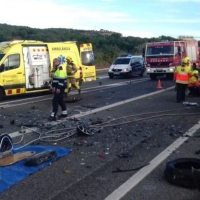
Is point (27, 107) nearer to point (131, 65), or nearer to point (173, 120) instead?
point (173, 120)

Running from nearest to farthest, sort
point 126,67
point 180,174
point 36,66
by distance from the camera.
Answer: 1. point 180,174
2. point 36,66
3. point 126,67

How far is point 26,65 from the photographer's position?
17.7 metres

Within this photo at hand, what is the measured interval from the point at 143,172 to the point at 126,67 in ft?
81.0

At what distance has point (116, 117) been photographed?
40.1 ft

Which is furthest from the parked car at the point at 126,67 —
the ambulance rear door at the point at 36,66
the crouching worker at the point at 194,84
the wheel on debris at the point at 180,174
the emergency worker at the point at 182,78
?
the wheel on debris at the point at 180,174

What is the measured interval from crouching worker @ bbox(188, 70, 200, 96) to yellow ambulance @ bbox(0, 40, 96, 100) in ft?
17.5

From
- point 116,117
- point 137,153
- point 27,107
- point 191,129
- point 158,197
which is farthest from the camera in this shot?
point 27,107

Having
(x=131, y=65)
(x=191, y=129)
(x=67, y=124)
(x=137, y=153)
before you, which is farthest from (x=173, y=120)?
(x=131, y=65)

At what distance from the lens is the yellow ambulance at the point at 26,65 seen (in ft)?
56.1

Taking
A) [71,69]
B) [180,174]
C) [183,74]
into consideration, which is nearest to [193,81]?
[183,74]

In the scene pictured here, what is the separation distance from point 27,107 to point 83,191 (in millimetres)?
9406

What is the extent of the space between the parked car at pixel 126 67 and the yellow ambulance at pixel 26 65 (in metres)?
11.6

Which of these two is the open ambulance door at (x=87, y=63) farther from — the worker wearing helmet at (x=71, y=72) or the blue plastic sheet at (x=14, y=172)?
the blue plastic sheet at (x=14, y=172)

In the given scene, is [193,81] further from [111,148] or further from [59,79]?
[111,148]
